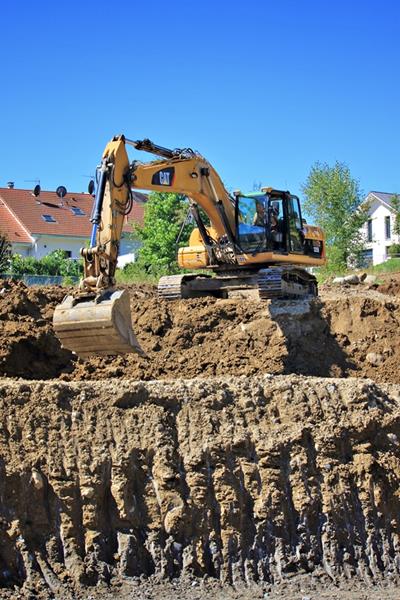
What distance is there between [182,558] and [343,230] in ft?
102

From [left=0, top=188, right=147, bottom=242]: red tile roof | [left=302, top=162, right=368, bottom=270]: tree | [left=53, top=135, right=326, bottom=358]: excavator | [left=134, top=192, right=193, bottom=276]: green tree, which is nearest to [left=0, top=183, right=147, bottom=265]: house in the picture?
[left=0, top=188, right=147, bottom=242]: red tile roof

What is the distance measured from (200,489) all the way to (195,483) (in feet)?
0.23

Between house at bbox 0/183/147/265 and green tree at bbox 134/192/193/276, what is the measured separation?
12.4ft

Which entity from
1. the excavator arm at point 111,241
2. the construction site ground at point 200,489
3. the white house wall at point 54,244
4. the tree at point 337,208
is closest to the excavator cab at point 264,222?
the excavator arm at point 111,241

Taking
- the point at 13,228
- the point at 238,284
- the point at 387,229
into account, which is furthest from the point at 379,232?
the point at 238,284

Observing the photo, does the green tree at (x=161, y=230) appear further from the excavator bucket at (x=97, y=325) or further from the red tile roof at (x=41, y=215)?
the excavator bucket at (x=97, y=325)

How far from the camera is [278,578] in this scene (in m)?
8.61

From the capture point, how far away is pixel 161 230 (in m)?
45.1

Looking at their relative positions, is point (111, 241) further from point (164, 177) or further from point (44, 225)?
point (44, 225)

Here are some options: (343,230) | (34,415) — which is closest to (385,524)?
(34,415)

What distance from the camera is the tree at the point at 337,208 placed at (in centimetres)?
3884

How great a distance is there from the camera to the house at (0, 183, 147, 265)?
52.6 meters

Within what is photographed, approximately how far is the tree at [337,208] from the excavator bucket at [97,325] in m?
27.3

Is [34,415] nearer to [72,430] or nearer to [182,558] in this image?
[72,430]
